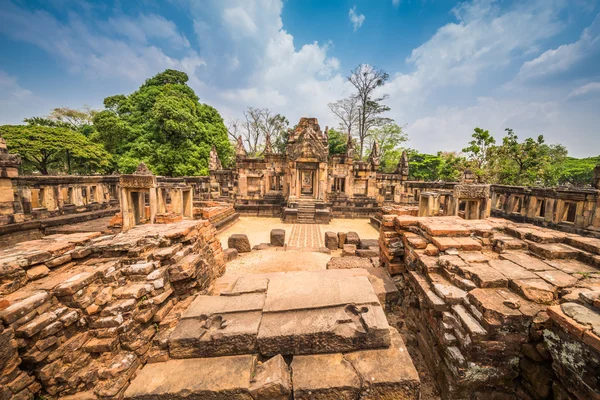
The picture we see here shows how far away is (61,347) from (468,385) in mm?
4515

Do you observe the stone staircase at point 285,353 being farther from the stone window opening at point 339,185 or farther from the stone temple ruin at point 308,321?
the stone window opening at point 339,185

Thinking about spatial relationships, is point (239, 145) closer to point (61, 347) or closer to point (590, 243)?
point (61, 347)

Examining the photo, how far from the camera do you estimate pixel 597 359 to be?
186cm

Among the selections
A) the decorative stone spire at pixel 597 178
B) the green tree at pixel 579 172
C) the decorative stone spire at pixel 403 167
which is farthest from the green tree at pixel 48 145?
the green tree at pixel 579 172

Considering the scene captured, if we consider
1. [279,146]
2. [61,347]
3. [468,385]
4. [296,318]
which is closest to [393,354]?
[468,385]

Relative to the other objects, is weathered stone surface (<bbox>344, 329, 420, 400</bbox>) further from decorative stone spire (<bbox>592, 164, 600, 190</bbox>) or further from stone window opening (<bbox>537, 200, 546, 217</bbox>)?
decorative stone spire (<bbox>592, 164, 600, 190</bbox>)

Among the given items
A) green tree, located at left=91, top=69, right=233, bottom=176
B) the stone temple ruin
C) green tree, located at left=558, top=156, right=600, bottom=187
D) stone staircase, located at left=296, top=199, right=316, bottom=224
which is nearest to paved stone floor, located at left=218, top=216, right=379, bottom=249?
stone staircase, located at left=296, top=199, right=316, bottom=224

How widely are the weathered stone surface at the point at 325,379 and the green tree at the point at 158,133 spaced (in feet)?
66.4

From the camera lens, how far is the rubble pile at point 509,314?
6.98ft

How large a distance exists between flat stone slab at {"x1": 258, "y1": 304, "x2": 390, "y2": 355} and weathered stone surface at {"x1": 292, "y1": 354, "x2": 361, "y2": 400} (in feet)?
0.39

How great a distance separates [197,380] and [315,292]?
1678 mm

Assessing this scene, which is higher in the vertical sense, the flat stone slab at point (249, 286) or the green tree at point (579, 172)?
the green tree at point (579, 172)

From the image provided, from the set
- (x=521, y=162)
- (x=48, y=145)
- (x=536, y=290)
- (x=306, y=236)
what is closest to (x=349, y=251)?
(x=306, y=236)

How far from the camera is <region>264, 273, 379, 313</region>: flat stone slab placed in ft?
9.75
